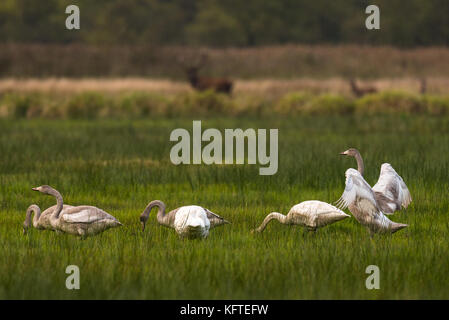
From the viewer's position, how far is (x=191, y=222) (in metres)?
8.74

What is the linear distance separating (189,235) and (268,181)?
4.83 metres

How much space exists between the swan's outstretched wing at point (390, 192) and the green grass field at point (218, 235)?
0.32 metres

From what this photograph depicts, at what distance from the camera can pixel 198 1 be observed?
3214 inches

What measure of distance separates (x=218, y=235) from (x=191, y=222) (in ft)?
2.58

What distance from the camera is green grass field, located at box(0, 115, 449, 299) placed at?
732 centimetres

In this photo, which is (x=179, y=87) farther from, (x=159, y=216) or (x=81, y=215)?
(x=81, y=215)

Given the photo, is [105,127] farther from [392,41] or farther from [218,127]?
[392,41]

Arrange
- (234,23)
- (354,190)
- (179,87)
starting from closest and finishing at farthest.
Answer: (354,190) → (179,87) → (234,23)

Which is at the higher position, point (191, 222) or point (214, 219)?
point (214, 219)

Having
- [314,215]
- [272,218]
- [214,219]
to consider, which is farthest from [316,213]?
[214,219]

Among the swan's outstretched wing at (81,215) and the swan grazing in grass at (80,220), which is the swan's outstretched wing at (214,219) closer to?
the swan grazing in grass at (80,220)

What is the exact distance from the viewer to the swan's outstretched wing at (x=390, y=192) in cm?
965

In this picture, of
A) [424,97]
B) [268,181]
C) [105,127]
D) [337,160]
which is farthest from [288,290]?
[424,97]

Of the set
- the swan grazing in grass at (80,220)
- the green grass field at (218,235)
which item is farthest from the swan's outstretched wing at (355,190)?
the swan grazing in grass at (80,220)
